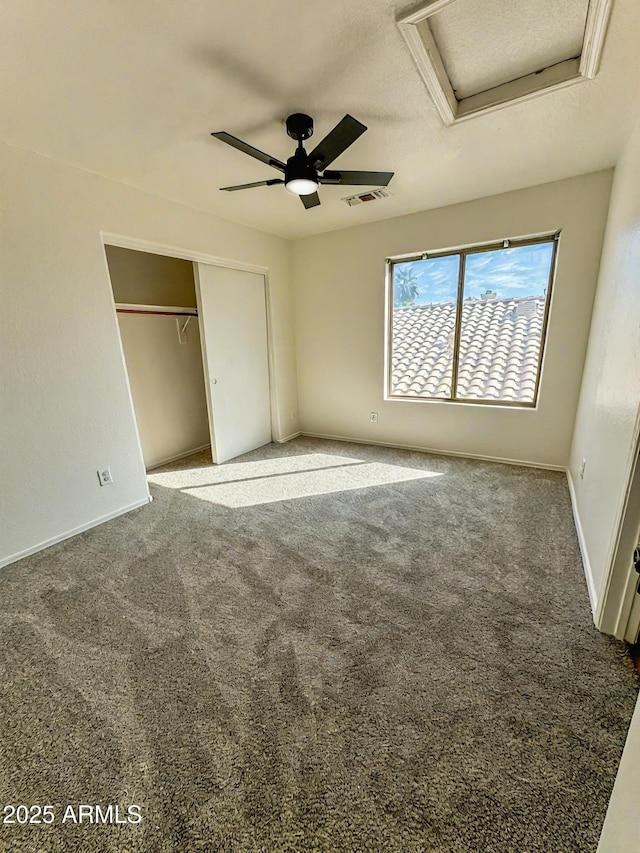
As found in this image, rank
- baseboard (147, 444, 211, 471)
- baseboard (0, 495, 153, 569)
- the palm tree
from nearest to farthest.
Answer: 1. baseboard (0, 495, 153, 569)
2. the palm tree
3. baseboard (147, 444, 211, 471)

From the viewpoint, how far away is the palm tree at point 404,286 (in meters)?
3.64

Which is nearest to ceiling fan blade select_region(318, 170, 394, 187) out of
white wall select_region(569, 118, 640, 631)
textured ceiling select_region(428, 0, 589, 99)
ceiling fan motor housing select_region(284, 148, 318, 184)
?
ceiling fan motor housing select_region(284, 148, 318, 184)

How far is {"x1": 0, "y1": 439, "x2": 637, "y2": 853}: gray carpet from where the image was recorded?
957 mm

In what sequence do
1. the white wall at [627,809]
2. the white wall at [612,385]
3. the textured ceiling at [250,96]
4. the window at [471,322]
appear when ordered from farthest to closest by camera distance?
the window at [471,322] → the white wall at [612,385] → the textured ceiling at [250,96] → the white wall at [627,809]

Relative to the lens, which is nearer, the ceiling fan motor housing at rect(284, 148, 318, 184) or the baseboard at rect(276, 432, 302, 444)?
the ceiling fan motor housing at rect(284, 148, 318, 184)

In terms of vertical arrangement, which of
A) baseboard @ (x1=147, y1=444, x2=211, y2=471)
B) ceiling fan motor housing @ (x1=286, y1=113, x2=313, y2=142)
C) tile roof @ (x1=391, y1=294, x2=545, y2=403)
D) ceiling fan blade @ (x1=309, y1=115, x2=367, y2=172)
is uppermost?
ceiling fan motor housing @ (x1=286, y1=113, x2=313, y2=142)

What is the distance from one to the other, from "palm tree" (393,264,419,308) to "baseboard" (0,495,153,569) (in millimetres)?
3246

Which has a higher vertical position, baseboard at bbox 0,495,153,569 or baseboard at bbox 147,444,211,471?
baseboard at bbox 0,495,153,569

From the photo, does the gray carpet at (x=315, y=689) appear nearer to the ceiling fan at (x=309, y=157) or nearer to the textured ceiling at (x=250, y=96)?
the ceiling fan at (x=309, y=157)

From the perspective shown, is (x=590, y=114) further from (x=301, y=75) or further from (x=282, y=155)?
(x=282, y=155)

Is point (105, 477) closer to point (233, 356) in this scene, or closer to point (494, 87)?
point (233, 356)

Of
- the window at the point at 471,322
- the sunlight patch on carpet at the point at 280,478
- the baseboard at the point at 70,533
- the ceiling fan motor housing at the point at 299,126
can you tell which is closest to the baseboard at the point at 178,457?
the sunlight patch on carpet at the point at 280,478

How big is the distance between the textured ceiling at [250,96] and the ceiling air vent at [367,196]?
0.78ft

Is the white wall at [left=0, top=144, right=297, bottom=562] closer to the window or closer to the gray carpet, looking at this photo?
the gray carpet
